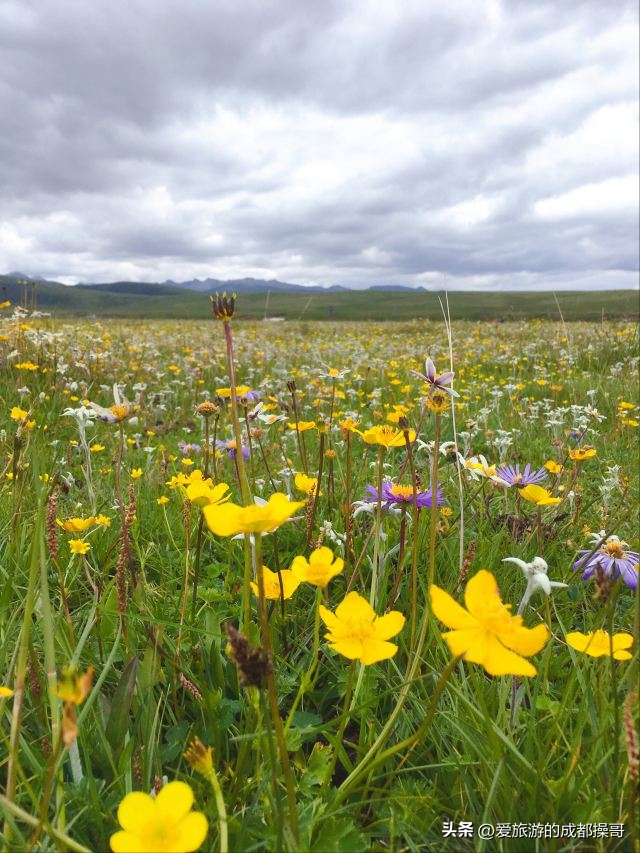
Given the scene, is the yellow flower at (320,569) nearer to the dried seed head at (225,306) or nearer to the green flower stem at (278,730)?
the green flower stem at (278,730)

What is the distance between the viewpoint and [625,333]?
34.9ft

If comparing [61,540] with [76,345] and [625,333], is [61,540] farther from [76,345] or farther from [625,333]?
[625,333]

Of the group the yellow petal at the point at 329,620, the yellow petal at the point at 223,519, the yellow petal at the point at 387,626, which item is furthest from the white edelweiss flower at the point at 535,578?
the yellow petal at the point at 223,519

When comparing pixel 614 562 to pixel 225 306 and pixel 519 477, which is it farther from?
pixel 225 306

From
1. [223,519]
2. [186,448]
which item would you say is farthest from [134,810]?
[186,448]

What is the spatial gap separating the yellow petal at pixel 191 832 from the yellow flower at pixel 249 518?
0.43 m

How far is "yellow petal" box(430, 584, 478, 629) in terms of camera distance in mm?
854

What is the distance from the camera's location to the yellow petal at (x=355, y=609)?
1.17 m

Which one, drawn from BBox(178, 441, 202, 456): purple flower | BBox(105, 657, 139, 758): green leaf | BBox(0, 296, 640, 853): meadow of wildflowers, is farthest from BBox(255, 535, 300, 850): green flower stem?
BBox(178, 441, 202, 456): purple flower

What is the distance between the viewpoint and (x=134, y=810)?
80 centimetres

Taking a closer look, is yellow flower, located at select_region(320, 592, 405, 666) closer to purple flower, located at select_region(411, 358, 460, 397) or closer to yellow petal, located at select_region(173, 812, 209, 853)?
yellow petal, located at select_region(173, 812, 209, 853)

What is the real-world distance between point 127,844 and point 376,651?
0.53 m

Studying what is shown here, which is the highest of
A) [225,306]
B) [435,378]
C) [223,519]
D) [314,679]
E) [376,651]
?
[225,306]

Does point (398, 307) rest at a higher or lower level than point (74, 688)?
higher
